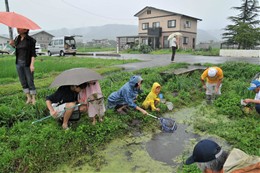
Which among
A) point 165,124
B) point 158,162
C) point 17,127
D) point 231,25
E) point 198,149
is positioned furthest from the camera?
point 231,25

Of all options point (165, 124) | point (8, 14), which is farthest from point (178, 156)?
point (8, 14)

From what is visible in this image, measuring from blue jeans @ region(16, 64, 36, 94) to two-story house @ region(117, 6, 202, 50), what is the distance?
24.9 m

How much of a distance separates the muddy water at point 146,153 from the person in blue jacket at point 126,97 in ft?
2.16

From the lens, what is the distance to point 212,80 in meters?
5.54

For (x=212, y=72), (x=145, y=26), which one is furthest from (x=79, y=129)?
(x=145, y=26)

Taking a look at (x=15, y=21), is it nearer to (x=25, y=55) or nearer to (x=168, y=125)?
(x=25, y=55)

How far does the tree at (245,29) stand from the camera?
2159 cm

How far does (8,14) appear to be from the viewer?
391 cm

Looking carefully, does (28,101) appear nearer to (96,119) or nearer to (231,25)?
(96,119)

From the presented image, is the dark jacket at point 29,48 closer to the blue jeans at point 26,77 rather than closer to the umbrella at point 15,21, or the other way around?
the blue jeans at point 26,77

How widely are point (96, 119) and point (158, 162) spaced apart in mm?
1476

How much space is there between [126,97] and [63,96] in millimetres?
1267

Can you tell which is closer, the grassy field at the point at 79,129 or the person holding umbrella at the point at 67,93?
the grassy field at the point at 79,129

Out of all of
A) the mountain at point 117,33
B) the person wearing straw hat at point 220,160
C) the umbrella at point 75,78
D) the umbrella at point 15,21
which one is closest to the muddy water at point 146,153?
the umbrella at point 75,78
